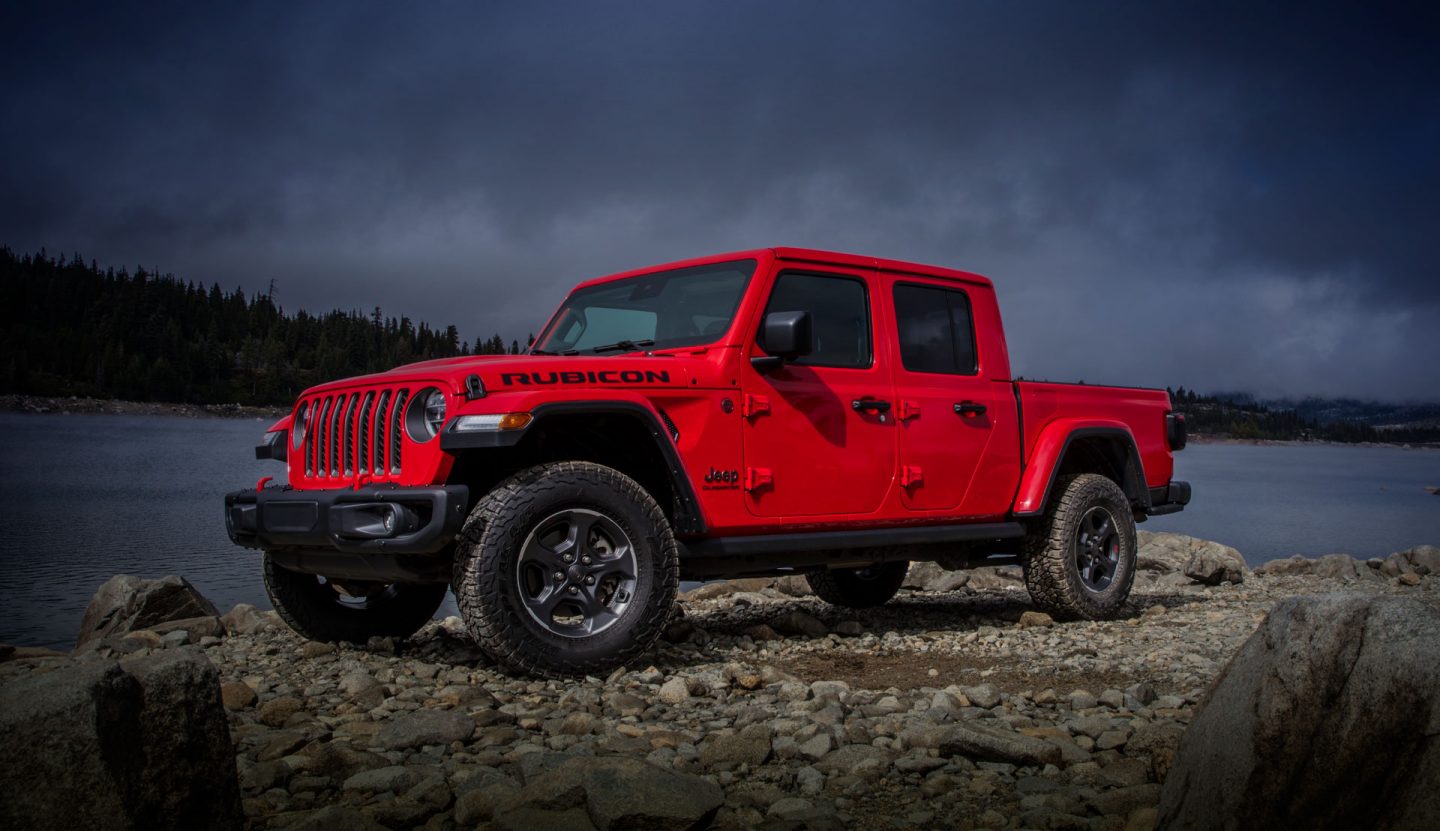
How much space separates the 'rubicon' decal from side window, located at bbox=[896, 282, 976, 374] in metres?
1.87

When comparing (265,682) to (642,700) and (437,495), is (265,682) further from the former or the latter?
(642,700)

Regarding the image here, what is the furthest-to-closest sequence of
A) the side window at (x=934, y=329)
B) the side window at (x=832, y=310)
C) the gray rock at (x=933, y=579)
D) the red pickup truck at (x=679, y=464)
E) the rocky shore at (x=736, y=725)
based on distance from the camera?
the gray rock at (x=933, y=579), the side window at (x=934, y=329), the side window at (x=832, y=310), the red pickup truck at (x=679, y=464), the rocky shore at (x=736, y=725)

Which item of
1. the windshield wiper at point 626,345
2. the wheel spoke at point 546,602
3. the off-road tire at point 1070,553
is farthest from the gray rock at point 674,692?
the off-road tire at point 1070,553

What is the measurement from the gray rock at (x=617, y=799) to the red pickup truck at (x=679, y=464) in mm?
1715

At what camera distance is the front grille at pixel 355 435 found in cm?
512

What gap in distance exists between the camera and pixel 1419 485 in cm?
8656

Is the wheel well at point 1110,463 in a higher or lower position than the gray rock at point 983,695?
higher

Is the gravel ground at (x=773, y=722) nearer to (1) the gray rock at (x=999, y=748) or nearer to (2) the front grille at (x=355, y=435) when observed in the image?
(1) the gray rock at (x=999, y=748)

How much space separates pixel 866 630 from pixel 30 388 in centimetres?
12160

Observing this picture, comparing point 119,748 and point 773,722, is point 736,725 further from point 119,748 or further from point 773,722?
point 119,748

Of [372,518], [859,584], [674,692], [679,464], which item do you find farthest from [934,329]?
[372,518]

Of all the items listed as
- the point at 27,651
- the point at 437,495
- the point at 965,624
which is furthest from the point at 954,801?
the point at 27,651

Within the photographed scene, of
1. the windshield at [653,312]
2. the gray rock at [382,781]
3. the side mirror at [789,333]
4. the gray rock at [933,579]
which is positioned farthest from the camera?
the gray rock at [933,579]

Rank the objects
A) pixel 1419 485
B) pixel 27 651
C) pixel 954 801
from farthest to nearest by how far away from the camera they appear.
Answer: pixel 1419 485 → pixel 27 651 → pixel 954 801
